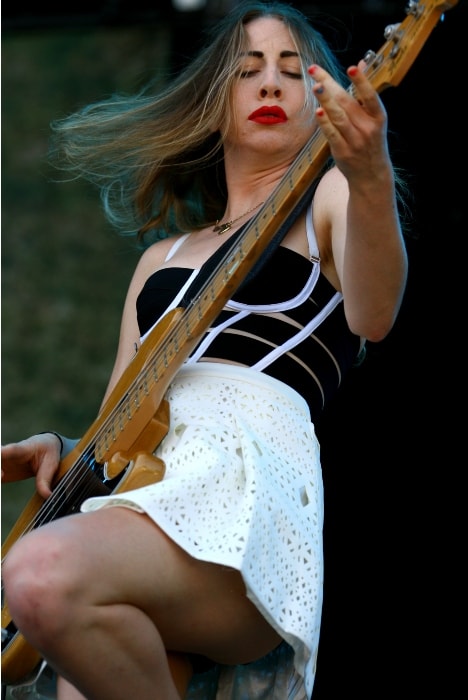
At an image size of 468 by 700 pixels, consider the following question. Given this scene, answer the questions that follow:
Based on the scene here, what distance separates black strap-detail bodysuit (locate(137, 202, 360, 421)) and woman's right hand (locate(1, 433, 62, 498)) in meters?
0.39

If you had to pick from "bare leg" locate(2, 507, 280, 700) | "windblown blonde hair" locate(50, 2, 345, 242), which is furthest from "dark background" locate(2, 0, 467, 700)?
"bare leg" locate(2, 507, 280, 700)

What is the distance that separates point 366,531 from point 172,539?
64.2 inches

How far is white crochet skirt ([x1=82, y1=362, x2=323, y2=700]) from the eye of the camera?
1.93m

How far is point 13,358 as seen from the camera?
16.1 ft

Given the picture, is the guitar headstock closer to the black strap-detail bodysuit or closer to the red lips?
the black strap-detail bodysuit

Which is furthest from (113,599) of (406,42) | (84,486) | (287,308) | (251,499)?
(406,42)

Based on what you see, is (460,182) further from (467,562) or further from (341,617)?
(341,617)

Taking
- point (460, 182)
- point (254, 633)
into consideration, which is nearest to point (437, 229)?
point (460, 182)

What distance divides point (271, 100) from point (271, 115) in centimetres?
3

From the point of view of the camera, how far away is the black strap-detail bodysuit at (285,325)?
7.46 feet

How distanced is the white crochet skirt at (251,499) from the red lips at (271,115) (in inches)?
24.6

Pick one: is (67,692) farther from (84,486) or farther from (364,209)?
(364,209)

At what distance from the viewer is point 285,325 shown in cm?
228

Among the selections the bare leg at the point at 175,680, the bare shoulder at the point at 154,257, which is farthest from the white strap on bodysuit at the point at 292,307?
the bare leg at the point at 175,680
